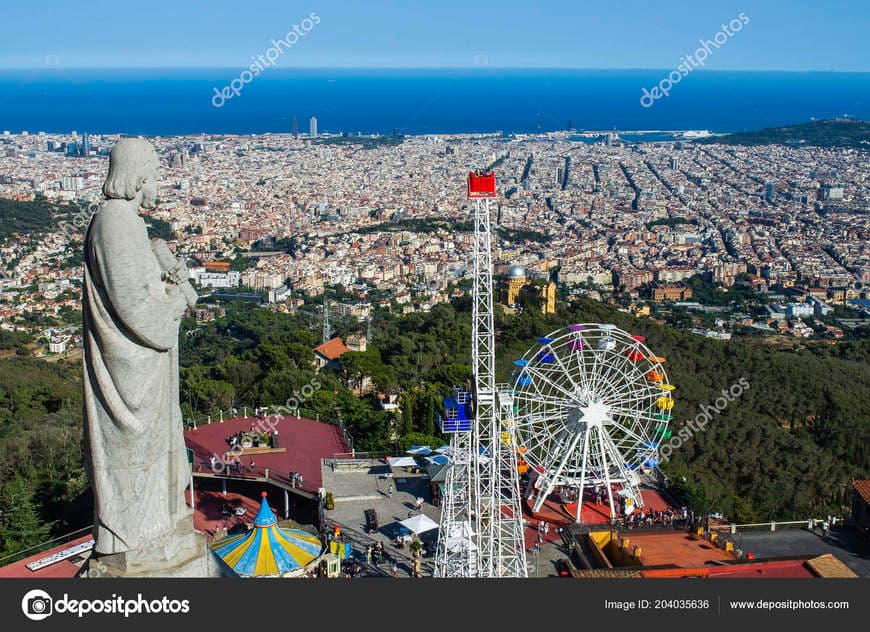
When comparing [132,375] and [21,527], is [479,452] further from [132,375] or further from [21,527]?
[132,375]

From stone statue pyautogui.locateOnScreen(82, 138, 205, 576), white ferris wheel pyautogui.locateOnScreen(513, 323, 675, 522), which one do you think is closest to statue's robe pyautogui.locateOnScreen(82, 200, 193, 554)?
stone statue pyautogui.locateOnScreen(82, 138, 205, 576)

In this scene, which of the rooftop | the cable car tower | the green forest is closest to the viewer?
the cable car tower

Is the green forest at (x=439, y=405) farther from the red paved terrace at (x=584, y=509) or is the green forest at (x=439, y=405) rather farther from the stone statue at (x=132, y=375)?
the stone statue at (x=132, y=375)

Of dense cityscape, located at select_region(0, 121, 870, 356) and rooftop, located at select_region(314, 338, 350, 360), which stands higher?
dense cityscape, located at select_region(0, 121, 870, 356)

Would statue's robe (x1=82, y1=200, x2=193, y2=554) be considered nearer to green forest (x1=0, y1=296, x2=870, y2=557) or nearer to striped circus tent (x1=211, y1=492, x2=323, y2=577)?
striped circus tent (x1=211, y1=492, x2=323, y2=577)
